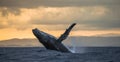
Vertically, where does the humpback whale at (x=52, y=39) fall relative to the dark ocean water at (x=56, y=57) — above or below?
above

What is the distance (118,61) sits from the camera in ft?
200

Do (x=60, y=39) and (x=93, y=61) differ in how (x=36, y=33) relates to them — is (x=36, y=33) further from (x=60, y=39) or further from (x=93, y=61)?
(x=93, y=61)

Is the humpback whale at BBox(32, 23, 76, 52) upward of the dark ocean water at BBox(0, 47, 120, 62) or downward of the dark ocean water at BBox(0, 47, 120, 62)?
upward

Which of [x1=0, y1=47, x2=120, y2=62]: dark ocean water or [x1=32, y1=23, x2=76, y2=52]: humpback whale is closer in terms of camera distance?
[x1=0, y1=47, x2=120, y2=62]: dark ocean water

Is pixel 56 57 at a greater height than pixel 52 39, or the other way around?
pixel 52 39

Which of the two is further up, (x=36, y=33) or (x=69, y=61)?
(x=36, y=33)

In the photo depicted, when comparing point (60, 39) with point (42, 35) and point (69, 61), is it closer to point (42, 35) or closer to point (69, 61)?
point (42, 35)

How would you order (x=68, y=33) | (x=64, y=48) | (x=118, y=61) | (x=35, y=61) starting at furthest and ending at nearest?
(x=64, y=48), (x=68, y=33), (x=118, y=61), (x=35, y=61)

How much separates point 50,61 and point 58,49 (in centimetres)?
2148

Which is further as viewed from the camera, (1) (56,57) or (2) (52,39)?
(2) (52,39)

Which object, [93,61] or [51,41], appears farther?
[51,41]

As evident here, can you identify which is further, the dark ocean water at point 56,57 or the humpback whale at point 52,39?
the humpback whale at point 52,39

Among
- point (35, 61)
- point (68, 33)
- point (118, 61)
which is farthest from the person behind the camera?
point (68, 33)

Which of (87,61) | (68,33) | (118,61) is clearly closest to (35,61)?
(87,61)
